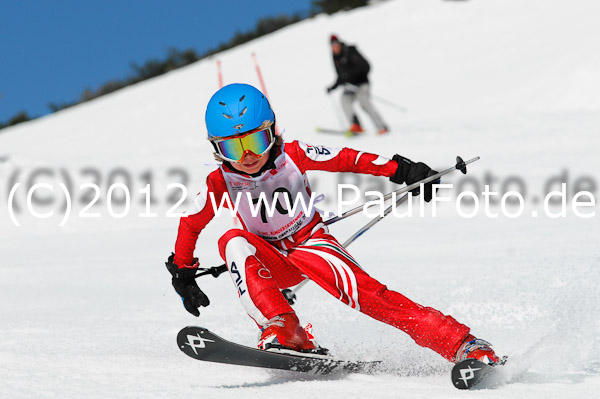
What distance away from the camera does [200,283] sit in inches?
240

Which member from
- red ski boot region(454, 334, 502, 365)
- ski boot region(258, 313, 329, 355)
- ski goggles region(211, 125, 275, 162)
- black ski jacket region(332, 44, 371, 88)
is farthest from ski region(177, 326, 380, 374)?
black ski jacket region(332, 44, 371, 88)

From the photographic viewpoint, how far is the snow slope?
3180 mm

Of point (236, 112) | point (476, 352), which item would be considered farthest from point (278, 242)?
point (476, 352)

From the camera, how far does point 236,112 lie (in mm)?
3330

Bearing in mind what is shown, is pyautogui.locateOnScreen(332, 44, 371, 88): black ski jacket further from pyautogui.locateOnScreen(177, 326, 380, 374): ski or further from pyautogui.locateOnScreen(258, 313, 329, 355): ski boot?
pyautogui.locateOnScreen(177, 326, 380, 374): ski

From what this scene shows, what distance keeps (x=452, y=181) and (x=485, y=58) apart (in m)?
11.5

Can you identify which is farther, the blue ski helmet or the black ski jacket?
the black ski jacket

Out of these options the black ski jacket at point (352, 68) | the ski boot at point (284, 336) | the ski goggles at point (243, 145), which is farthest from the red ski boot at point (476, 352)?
the black ski jacket at point (352, 68)

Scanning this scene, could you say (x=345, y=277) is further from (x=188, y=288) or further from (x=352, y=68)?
(x=352, y=68)

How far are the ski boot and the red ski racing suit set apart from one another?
43 millimetres

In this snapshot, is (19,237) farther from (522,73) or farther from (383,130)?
(522,73)

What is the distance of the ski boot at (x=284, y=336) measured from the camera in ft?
10.4

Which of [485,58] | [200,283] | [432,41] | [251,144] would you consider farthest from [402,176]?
[432,41]

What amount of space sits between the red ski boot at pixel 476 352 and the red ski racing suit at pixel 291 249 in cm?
8
